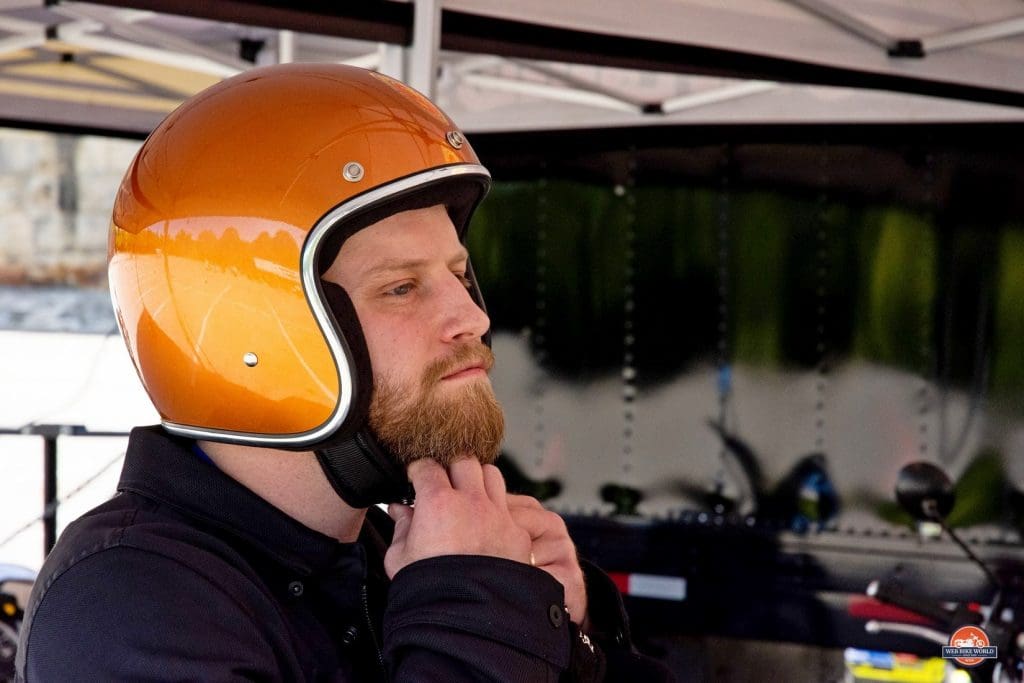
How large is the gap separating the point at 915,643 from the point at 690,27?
3172mm

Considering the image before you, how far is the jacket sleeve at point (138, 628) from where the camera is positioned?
93cm

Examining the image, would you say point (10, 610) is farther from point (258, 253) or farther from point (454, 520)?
point (454, 520)

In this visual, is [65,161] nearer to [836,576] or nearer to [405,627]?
[836,576]

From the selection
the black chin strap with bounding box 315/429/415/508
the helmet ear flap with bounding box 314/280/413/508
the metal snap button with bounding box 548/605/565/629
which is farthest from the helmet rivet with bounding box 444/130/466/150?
the metal snap button with bounding box 548/605/565/629

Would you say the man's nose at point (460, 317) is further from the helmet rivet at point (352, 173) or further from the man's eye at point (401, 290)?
the helmet rivet at point (352, 173)

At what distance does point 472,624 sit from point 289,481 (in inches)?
14.1

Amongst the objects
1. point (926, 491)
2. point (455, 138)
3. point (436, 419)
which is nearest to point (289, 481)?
point (436, 419)

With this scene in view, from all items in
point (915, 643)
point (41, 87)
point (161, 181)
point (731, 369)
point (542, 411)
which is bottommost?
point (915, 643)

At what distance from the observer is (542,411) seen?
216 inches

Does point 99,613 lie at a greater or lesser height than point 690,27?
lesser

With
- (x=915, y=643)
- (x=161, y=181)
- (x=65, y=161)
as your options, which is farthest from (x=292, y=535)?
(x=65, y=161)

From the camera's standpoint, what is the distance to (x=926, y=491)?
111 inches

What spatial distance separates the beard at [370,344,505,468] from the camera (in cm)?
122

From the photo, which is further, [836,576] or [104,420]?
[104,420]
